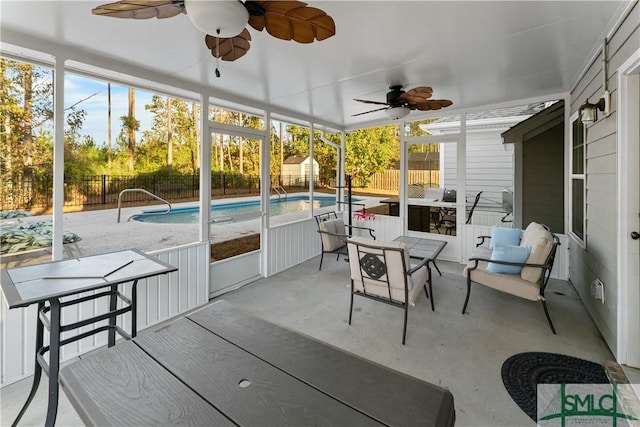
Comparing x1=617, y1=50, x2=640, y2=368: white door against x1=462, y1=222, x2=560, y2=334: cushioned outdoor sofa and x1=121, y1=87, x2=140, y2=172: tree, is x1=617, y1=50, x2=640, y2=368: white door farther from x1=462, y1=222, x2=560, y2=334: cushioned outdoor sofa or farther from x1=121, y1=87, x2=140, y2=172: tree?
x1=121, y1=87, x2=140, y2=172: tree

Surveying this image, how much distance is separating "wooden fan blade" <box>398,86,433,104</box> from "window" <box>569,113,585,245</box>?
1878 millimetres

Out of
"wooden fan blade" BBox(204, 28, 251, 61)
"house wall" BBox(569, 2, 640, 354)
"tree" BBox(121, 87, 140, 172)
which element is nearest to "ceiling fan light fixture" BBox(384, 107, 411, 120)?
"house wall" BBox(569, 2, 640, 354)

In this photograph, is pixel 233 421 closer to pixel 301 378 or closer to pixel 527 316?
pixel 301 378

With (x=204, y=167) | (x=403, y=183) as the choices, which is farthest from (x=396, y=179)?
(x=204, y=167)

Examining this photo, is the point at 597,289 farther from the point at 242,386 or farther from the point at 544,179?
the point at 242,386

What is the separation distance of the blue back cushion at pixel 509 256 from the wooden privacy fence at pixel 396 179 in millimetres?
2506

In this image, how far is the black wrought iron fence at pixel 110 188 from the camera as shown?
2492mm

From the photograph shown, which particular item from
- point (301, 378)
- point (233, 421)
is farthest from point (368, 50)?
point (233, 421)

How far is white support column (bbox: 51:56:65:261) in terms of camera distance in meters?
2.51

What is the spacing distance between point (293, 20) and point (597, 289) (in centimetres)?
352

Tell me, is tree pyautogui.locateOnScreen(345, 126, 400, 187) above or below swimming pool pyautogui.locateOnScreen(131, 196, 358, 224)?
above

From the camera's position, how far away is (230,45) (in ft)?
6.22

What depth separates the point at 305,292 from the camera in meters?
3.99

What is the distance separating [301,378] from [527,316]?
326 centimetres
